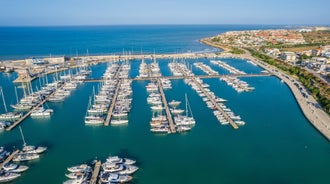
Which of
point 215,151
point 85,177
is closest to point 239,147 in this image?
point 215,151

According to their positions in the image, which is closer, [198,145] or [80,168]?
[80,168]

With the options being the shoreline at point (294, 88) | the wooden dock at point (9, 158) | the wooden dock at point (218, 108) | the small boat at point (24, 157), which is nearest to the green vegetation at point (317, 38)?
the shoreline at point (294, 88)

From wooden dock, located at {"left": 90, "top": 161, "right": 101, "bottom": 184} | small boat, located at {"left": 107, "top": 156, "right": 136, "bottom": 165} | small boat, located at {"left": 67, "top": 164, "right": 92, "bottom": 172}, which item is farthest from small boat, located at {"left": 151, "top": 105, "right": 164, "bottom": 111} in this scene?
small boat, located at {"left": 67, "top": 164, "right": 92, "bottom": 172}

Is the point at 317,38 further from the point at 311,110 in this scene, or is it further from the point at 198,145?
the point at 198,145

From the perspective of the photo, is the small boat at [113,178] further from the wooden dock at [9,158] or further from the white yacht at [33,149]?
the wooden dock at [9,158]

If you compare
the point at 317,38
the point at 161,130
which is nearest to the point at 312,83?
the point at 161,130

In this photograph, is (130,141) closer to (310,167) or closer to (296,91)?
(310,167)

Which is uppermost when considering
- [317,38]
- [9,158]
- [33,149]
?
[317,38]
